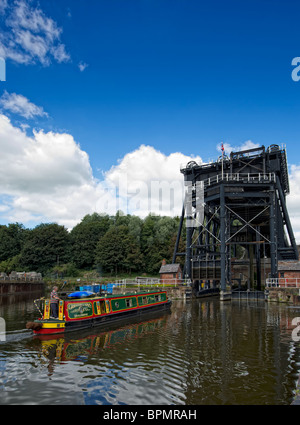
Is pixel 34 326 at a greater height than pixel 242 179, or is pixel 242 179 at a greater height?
pixel 242 179

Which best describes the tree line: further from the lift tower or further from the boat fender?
the boat fender

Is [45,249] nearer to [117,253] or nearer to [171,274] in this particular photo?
[117,253]

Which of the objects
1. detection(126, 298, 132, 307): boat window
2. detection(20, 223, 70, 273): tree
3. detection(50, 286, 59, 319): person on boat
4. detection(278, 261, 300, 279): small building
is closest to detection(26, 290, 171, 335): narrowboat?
detection(126, 298, 132, 307): boat window

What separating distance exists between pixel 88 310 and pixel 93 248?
226ft

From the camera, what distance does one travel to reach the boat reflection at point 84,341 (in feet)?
43.3

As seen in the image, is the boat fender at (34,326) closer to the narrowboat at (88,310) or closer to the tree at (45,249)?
the narrowboat at (88,310)

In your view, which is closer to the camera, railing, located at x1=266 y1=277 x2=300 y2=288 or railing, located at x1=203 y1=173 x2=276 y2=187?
railing, located at x1=266 y1=277 x2=300 y2=288

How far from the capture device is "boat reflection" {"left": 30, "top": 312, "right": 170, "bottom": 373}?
13203 mm

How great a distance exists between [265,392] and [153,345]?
6909 millimetres

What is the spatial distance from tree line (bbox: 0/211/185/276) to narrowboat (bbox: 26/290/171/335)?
Result: 5064 cm

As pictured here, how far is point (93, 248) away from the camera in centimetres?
8700

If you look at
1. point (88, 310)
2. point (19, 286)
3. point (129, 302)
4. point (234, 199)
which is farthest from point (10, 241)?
point (88, 310)

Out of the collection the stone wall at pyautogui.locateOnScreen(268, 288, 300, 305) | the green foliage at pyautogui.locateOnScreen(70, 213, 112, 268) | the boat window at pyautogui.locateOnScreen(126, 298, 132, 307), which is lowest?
the stone wall at pyautogui.locateOnScreen(268, 288, 300, 305)

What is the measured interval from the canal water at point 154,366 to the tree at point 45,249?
65.5 m
